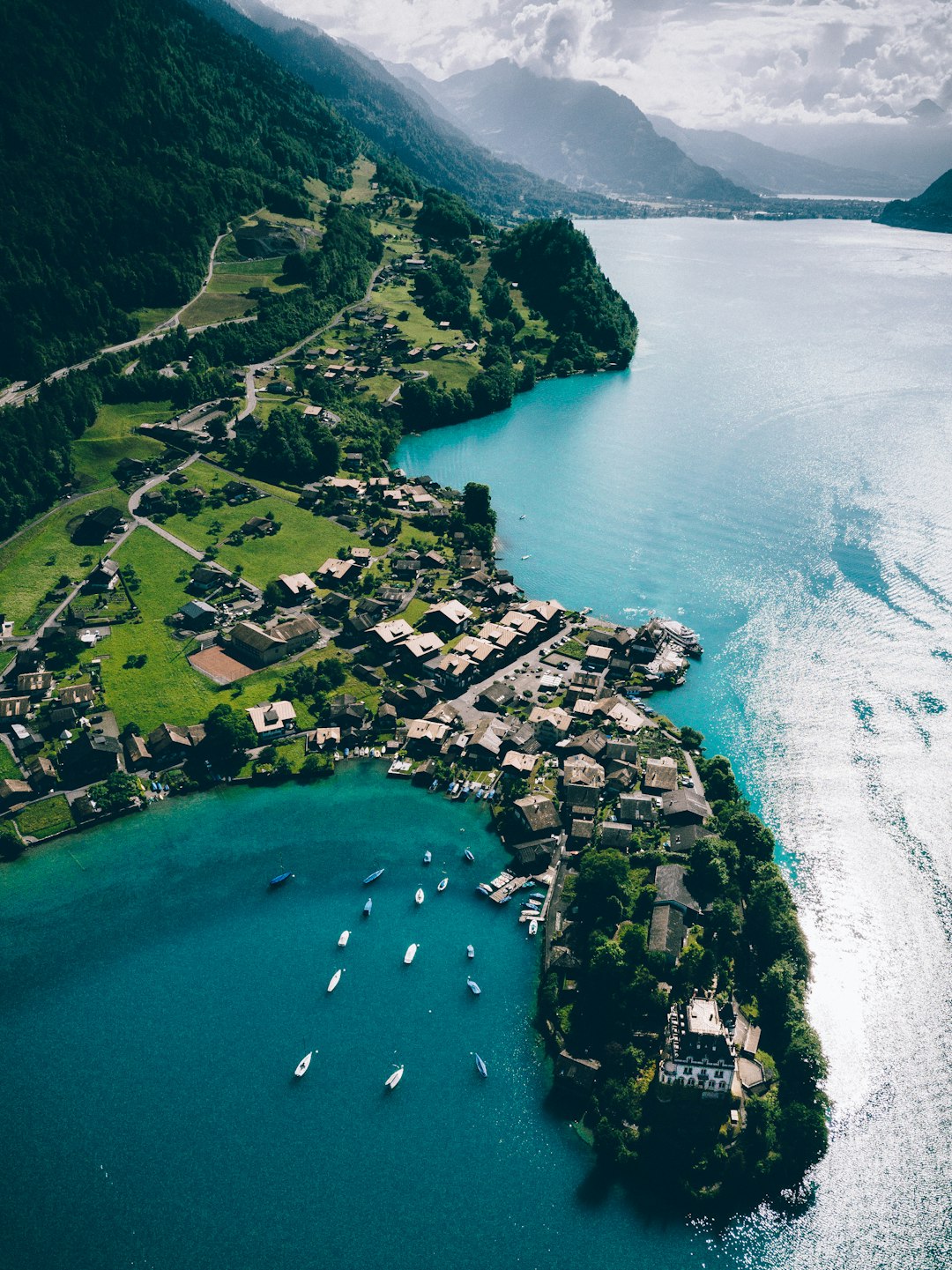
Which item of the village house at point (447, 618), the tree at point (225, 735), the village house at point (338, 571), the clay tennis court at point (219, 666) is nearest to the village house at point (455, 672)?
the village house at point (447, 618)

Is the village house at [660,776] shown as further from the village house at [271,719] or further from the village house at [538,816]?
the village house at [271,719]

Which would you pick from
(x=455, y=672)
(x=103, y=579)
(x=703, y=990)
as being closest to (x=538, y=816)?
(x=703, y=990)

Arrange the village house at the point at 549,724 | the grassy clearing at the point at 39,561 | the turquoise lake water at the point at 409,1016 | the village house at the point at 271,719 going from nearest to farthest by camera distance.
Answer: the turquoise lake water at the point at 409,1016, the village house at the point at 549,724, the village house at the point at 271,719, the grassy clearing at the point at 39,561

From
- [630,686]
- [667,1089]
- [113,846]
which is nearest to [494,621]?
[630,686]

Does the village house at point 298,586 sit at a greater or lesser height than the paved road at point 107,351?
lesser

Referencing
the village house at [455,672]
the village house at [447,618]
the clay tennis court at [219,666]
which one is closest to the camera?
the village house at [455,672]

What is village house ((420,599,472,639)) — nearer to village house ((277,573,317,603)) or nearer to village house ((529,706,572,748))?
village house ((277,573,317,603))

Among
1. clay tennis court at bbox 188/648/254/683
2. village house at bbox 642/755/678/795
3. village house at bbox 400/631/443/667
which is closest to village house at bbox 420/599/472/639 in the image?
village house at bbox 400/631/443/667
